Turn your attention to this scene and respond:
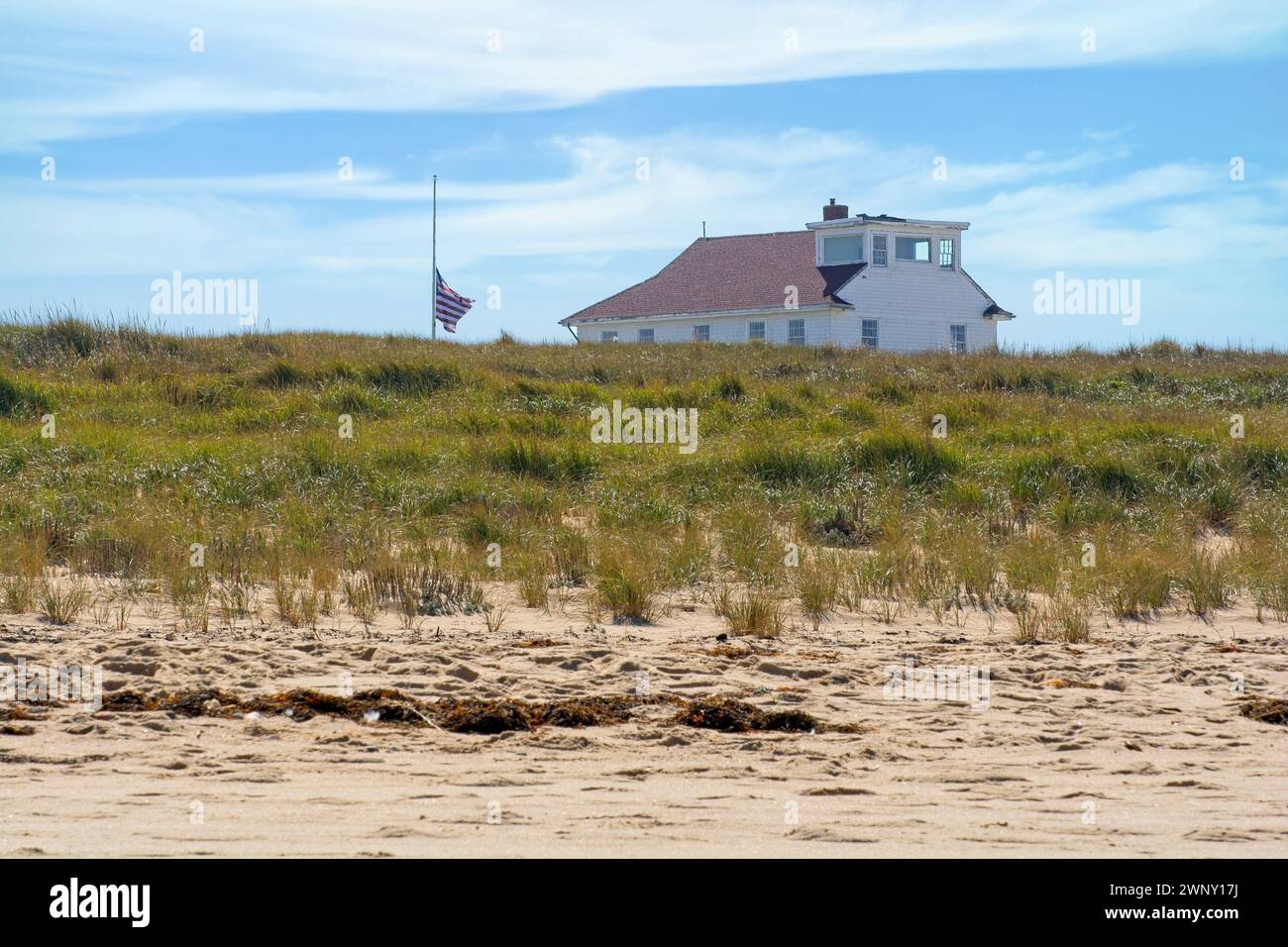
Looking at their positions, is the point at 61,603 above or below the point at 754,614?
above

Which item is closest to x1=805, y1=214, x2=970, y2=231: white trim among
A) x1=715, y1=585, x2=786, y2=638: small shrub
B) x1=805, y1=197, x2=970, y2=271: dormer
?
x1=805, y1=197, x2=970, y2=271: dormer

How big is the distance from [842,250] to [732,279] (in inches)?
150

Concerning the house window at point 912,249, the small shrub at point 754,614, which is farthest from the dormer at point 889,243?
the small shrub at point 754,614

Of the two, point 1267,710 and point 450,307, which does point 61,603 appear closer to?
point 1267,710

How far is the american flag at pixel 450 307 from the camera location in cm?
3259

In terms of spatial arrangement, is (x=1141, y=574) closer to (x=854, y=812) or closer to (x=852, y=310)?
(x=854, y=812)

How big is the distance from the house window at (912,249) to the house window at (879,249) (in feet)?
1.36

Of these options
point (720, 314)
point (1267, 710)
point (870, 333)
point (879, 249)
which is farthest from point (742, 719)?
point (879, 249)

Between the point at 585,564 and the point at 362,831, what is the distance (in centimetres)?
617

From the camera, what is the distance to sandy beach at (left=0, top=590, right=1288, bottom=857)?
4.66 m

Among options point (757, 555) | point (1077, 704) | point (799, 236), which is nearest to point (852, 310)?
point (799, 236)

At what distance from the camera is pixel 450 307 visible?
3269 cm

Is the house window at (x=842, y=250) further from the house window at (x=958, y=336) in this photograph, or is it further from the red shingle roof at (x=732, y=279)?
the house window at (x=958, y=336)

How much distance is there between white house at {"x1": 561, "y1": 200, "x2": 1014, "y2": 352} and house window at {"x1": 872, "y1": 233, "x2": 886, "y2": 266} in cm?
3
